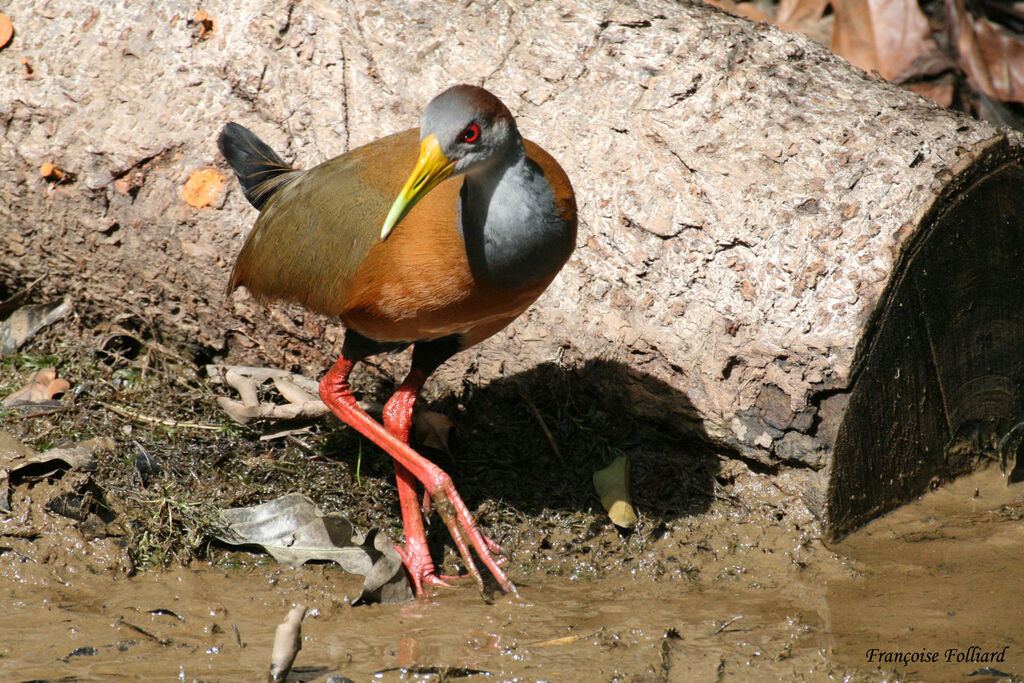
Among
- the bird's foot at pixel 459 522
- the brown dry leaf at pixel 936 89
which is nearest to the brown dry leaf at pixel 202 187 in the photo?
the bird's foot at pixel 459 522

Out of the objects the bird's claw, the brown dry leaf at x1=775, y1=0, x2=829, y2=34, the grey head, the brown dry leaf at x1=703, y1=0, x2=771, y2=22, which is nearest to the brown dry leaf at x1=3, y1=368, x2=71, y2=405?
the bird's claw

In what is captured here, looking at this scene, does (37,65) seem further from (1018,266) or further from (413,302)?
(1018,266)

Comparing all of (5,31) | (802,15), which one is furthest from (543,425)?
(802,15)

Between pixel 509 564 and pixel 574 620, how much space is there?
465 mm

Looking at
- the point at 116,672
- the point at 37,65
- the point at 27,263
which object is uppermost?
the point at 37,65

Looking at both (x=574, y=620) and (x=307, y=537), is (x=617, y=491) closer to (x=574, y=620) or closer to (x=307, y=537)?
(x=574, y=620)

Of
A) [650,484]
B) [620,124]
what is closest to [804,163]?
[620,124]

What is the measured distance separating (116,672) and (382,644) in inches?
31.8

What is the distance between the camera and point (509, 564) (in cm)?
367

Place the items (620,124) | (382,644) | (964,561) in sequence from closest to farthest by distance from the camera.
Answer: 1. (382,644)
2. (964,561)
3. (620,124)

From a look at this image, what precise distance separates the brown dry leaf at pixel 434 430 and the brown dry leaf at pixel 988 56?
452 centimetres

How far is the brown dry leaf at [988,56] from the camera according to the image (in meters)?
6.34

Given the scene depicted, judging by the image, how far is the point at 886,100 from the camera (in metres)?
3.86

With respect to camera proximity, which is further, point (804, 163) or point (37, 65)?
point (37, 65)
